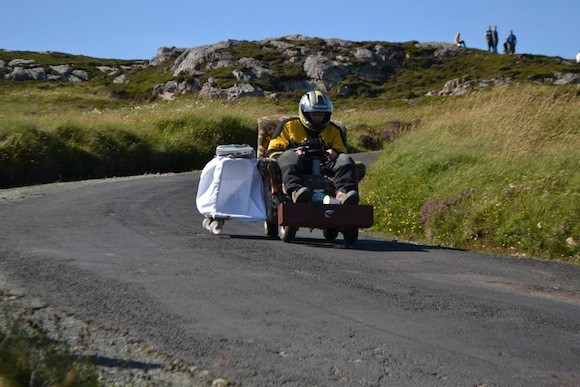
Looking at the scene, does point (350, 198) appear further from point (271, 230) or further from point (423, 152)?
point (423, 152)

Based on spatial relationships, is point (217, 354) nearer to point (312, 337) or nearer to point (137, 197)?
point (312, 337)

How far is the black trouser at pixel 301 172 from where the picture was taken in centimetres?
1247

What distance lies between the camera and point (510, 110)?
1947 cm

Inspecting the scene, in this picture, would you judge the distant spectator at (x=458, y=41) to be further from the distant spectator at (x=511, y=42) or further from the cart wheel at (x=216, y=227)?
the cart wheel at (x=216, y=227)

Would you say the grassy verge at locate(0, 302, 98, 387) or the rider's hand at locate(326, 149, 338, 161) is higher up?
the rider's hand at locate(326, 149, 338, 161)

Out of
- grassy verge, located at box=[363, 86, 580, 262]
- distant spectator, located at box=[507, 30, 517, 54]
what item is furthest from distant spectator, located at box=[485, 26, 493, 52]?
grassy verge, located at box=[363, 86, 580, 262]

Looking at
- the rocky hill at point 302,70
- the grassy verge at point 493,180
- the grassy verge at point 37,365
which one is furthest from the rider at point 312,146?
the rocky hill at point 302,70

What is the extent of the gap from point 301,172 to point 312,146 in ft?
2.13

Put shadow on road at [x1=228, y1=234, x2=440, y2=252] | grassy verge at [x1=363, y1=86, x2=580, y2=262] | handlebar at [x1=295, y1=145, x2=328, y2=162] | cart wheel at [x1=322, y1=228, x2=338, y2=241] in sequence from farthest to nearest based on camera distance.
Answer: cart wheel at [x1=322, y1=228, x2=338, y2=241]
grassy verge at [x1=363, y1=86, x2=580, y2=262]
handlebar at [x1=295, y1=145, x2=328, y2=162]
shadow on road at [x1=228, y1=234, x2=440, y2=252]

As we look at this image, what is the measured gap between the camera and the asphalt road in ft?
18.5

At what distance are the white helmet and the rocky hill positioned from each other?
6159 cm

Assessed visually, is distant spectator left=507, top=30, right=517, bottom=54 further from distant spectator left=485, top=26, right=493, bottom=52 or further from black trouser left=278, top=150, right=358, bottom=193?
black trouser left=278, top=150, right=358, bottom=193

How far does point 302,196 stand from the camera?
39.9 feet

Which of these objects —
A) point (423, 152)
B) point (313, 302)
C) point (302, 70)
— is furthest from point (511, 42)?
point (313, 302)
